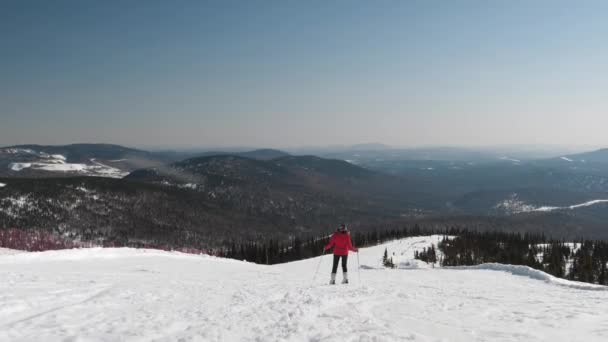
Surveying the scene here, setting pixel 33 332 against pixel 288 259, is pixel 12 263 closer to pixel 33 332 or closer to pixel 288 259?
pixel 33 332

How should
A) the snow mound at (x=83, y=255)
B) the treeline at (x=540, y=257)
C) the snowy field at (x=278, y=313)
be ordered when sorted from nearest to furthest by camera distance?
1. the snowy field at (x=278, y=313)
2. the snow mound at (x=83, y=255)
3. the treeline at (x=540, y=257)

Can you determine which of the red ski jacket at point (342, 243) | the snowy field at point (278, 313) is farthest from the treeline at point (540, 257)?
the red ski jacket at point (342, 243)

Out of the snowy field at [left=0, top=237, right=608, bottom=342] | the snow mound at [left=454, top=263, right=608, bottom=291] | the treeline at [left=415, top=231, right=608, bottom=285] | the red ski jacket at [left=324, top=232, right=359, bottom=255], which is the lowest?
the treeline at [left=415, top=231, right=608, bottom=285]

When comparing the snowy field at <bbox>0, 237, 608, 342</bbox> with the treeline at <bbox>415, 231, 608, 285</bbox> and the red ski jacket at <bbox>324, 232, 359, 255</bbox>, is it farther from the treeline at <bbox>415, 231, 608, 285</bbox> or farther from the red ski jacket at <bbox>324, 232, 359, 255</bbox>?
the treeline at <bbox>415, 231, 608, 285</bbox>

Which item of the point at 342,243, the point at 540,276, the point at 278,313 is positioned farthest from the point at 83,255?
the point at 540,276

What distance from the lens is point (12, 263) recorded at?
25.1 meters

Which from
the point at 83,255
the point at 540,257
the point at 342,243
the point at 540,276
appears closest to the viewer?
the point at 342,243

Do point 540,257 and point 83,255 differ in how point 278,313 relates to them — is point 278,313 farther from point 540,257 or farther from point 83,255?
point 540,257

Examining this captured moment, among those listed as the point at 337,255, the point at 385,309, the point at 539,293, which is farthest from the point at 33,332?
the point at 539,293

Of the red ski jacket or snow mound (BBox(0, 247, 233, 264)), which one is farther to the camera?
snow mound (BBox(0, 247, 233, 264))

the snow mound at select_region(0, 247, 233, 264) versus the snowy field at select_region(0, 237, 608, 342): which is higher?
the snowy field at select_region(0, 237, 608, 342)

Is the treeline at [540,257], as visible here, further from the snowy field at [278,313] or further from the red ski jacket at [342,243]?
the red ski jacket at [342,243]

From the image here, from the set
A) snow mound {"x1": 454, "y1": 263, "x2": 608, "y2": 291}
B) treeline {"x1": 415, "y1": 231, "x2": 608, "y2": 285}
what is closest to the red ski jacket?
snow mound {"x1": 454, "y1": 263, "x2": 608, "y2": 291}

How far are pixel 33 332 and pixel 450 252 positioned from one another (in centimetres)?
8747
